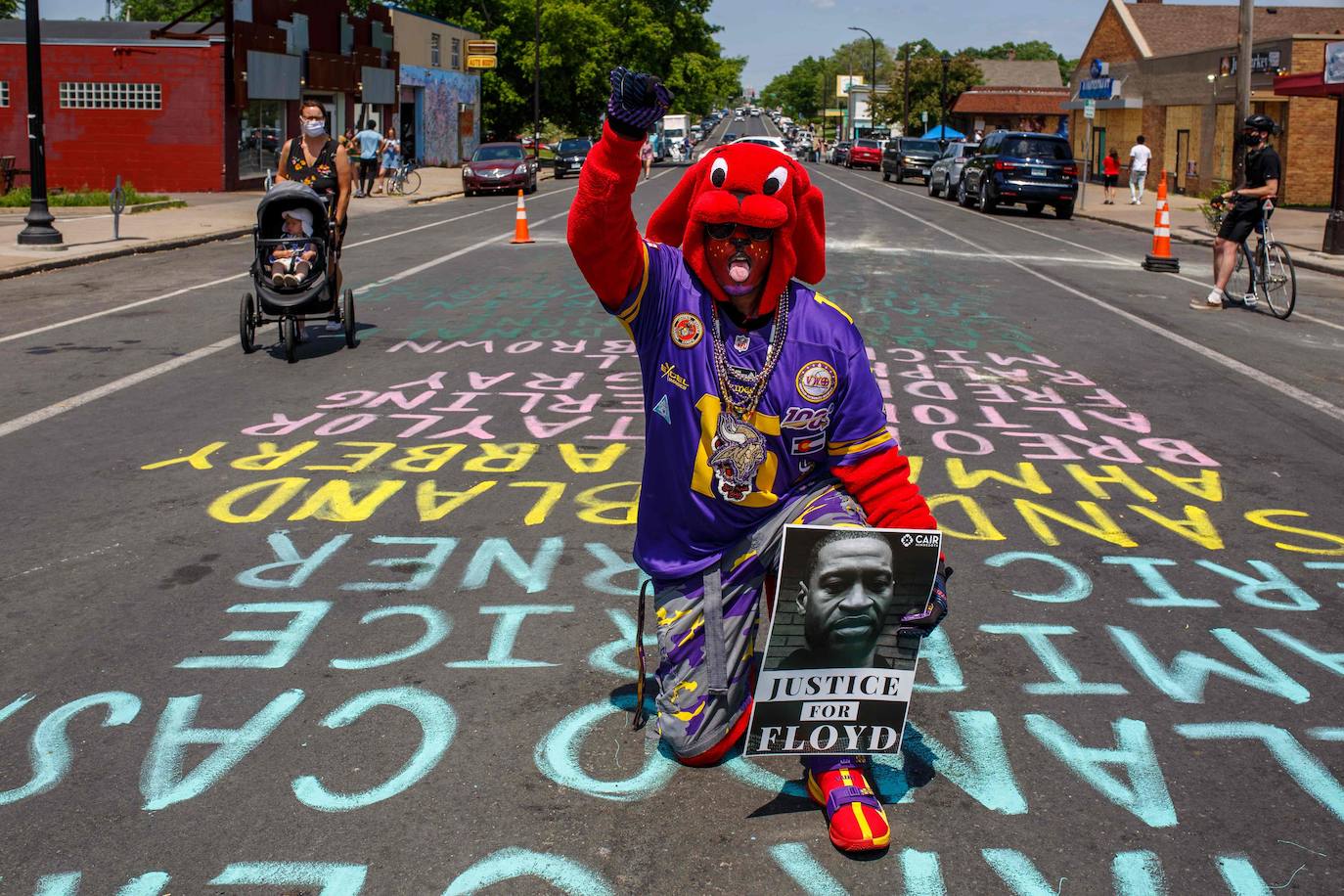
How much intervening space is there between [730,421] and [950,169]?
3393cm

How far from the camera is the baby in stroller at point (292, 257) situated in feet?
32.7

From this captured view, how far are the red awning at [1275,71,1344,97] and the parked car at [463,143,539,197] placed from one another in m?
19.5

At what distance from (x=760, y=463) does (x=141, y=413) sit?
606 centimetres

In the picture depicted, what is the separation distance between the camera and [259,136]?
121 feet

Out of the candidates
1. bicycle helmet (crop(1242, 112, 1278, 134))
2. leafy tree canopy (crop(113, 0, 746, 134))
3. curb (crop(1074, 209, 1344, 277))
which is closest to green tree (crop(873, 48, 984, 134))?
leafy tree canopy (crop(113, 0, 746, 134))

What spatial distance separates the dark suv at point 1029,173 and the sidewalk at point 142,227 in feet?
44.5

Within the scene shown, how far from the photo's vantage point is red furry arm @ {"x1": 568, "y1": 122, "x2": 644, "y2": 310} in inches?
133

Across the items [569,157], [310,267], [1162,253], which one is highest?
[569,157]

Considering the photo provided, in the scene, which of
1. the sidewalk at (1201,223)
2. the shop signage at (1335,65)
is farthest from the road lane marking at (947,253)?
the shop signage at (1335,65)

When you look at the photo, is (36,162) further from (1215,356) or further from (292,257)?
(1215,356)

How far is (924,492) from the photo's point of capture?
22.2 feet

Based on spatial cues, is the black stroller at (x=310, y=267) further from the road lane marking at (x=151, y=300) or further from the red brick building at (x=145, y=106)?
the red brick building at (x=145, y=106)

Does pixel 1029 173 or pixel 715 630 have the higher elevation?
pixel 1029 173

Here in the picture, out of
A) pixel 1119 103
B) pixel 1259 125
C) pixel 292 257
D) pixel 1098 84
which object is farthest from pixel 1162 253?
pixel 1098 84
